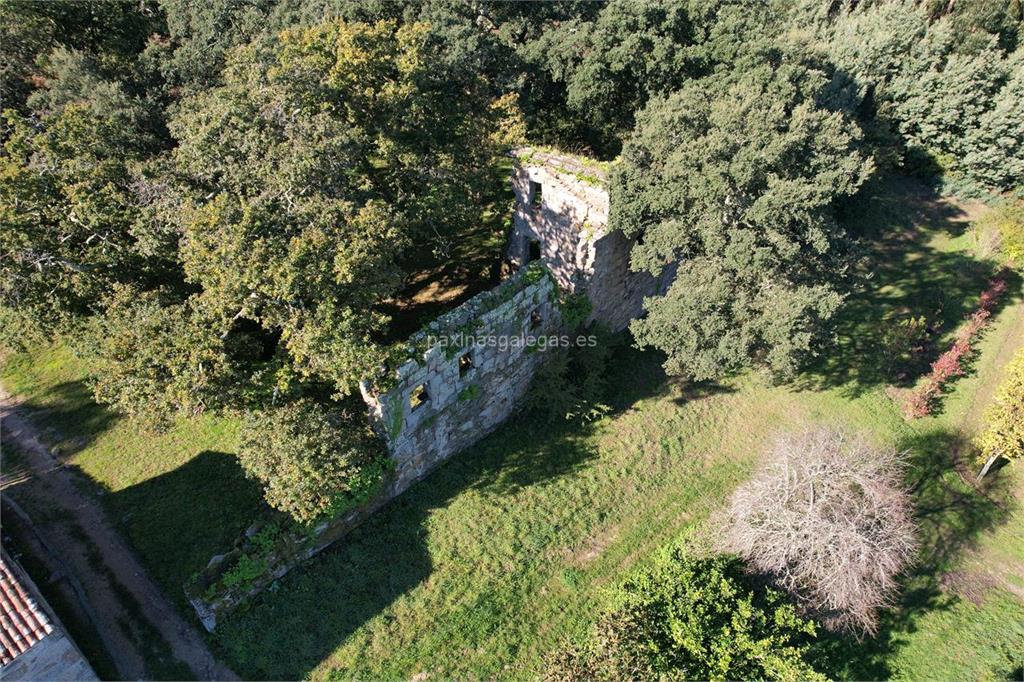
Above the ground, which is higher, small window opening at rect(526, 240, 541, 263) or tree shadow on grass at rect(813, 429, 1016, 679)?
small window opening at rect(526, 240, 541, 263)

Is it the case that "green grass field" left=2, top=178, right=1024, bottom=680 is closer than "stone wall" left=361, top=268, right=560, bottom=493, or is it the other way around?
"green grass field" left=2, top=178, right=1024, bottom=680

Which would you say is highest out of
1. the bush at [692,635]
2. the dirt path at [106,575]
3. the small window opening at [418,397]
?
the small window opening at [418,397]

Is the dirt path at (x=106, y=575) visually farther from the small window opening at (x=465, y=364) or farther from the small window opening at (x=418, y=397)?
the small window opening at (x=465, y=364)

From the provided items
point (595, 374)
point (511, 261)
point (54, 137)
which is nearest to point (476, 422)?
point (595, 374)

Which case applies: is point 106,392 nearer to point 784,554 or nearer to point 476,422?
point 476,422

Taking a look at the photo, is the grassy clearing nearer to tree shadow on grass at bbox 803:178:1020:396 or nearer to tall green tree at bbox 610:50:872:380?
tall green tree at bbox 610:50:872:380

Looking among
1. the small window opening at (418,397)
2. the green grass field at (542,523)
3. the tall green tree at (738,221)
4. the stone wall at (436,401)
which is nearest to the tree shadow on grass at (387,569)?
the green grass field at (542,523)

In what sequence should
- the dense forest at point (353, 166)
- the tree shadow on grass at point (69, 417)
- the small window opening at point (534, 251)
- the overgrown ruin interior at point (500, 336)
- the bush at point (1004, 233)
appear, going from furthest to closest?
the bush at point (1004, 233) < the small window opening at point (534, 251) < the tree shadow on grass at point (69, 417) < the overgrown ruin interior at point (500, 336) < the dense forest at point (353, 166)

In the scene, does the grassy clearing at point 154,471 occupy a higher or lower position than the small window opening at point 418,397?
lower

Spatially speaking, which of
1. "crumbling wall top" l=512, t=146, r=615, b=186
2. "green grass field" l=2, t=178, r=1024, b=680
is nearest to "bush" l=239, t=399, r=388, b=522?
"green grass field" l=2, t=178, r=1024, b=680
